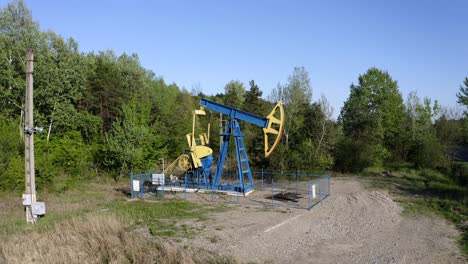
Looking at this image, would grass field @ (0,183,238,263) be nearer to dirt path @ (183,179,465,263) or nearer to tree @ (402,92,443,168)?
dirt path @ (183,179,465,263)

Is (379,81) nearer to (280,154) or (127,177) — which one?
(280,154)

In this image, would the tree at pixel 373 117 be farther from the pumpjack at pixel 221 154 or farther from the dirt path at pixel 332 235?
the dirt path at pixel 332 235

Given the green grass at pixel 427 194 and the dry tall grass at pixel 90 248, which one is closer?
the dry tall grass at pixel 90 248

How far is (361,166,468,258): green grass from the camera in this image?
1464 centimetres

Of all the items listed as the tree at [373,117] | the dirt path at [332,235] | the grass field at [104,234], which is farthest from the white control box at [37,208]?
the tree at [373,117]

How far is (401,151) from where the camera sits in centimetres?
3384

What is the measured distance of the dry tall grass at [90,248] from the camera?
342 inches

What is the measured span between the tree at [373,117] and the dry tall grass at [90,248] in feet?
73.1

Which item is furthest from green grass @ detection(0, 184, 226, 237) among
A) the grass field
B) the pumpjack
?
the pumpjack

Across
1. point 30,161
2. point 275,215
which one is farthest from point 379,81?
point 30,161

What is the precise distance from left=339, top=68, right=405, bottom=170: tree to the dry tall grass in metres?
22.3

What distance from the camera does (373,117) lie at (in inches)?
1273

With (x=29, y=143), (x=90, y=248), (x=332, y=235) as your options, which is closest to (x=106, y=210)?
(x=29, y=143)

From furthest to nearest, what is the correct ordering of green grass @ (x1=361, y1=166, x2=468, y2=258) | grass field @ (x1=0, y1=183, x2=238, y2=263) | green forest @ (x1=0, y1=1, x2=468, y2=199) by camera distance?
green forest @ (x1=0, y1=1, x2=468, y2=199), green grass @ (x1=361, y1=166, x2=468, y2=258), grass field @ (x1=0, y1=183, x2=238, y2=263)
